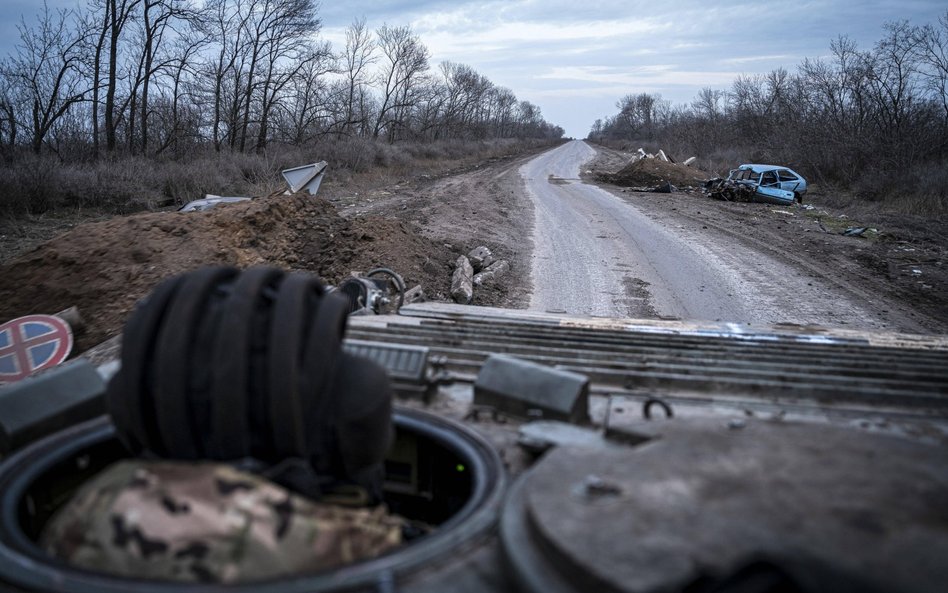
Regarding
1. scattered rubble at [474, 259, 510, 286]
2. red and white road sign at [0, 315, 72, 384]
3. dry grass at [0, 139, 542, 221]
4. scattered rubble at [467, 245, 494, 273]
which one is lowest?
scattered rubble at [474, 259, 510, 286]

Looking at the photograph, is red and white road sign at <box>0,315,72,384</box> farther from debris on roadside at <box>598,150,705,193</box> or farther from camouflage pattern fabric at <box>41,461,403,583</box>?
debris on roadside at <box>598,150,705,193</box>

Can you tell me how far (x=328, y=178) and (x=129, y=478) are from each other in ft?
75.7

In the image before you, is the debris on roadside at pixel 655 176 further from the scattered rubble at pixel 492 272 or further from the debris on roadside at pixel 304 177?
the scattered rubble at pixel 492 272

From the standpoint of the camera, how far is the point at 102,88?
21.2 metres

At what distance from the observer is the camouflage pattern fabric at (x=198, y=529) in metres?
1.44

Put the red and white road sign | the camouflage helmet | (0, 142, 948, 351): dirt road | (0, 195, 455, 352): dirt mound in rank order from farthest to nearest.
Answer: (0, 142, 948, 351): dirt road → (0, 195, 455, 352): dirt mound → the red and white road sign → the camouflage helmet

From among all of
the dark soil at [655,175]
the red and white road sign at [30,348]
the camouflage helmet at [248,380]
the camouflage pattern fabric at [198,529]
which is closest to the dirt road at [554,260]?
the red and white road sign at [30,348]

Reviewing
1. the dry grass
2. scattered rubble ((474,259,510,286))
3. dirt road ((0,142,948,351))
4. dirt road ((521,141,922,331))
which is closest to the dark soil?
the dry grass

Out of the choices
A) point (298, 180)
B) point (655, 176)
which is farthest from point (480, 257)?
point (655, 176)

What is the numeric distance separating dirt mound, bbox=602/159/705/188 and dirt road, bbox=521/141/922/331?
35.6ft

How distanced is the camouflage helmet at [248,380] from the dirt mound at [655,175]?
2619cm

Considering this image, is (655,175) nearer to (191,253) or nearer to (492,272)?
(492,272)

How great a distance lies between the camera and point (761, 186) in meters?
21.6

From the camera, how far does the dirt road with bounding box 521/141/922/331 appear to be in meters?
9.18
